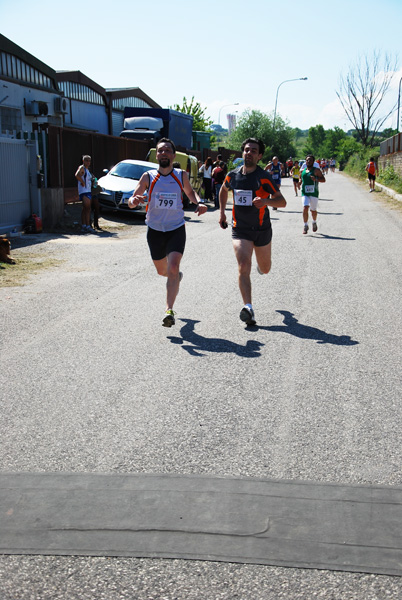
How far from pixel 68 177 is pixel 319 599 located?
760 inches

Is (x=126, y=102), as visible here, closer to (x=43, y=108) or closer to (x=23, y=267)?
(x=43, y=108)

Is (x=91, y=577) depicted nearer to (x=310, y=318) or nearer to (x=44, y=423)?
(x=44, y=423)

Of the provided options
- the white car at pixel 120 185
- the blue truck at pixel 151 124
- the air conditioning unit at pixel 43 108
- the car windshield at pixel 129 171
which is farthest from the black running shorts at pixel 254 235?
the air conditioning unit at pixel 43 108

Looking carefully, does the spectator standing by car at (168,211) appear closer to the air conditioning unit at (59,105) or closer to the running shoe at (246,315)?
the running shoe at (246,315)

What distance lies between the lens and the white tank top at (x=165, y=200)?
7.18 metres

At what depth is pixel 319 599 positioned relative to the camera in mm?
2666

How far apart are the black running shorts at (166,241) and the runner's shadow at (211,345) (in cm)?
93

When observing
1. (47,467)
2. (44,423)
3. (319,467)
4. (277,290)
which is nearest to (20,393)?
(44,423)

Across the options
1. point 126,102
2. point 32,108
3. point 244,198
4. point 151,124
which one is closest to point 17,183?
point 244,198

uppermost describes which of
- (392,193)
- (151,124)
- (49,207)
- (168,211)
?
(151,124)

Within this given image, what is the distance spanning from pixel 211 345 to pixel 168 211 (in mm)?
1600

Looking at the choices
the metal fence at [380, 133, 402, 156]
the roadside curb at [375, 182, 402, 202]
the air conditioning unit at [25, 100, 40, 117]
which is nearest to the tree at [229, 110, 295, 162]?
the metal fence at [380, 133, 402, 156]

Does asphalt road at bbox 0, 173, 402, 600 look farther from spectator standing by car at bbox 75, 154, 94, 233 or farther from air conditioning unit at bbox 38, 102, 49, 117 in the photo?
air conditioning unit at bbox 38, 102, 49, 117

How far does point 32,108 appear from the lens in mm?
30125
